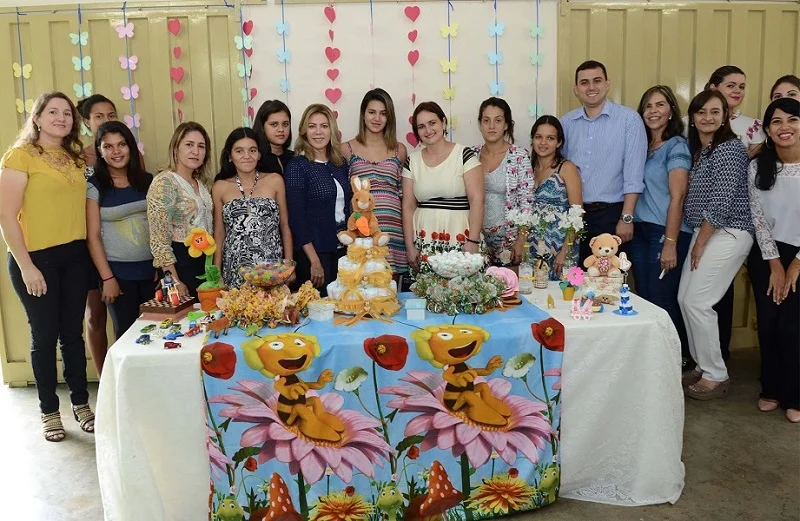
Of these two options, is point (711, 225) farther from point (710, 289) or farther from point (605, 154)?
point (605, 154)

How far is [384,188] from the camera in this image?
321 centimetres

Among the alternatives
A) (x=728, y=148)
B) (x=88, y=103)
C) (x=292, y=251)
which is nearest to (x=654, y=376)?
(x=728, y=148)

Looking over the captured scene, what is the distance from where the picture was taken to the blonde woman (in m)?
3.10

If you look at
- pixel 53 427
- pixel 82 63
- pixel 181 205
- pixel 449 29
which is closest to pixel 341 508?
pixel 181 205

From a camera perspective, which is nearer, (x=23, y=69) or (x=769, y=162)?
(x=769, y=162)

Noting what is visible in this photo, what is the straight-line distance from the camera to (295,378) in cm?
221

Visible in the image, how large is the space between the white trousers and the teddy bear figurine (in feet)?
2.96

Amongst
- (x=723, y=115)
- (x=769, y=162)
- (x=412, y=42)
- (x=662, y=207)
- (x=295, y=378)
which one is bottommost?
(x=295, y=378)

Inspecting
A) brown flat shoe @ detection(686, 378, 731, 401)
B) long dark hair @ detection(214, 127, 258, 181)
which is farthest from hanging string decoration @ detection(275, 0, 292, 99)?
brown flat shoe @ detection(686, 378, 731, 401)

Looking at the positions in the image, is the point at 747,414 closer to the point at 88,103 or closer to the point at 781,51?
the point at 781,51

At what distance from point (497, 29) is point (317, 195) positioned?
1645mm

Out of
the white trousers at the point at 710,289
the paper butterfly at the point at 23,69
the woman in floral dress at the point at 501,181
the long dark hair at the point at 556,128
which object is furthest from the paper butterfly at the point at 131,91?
the white trousers at the point at 710,289

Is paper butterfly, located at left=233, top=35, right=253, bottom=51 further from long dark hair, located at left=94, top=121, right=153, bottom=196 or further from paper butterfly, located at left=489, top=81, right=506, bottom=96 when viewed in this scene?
paper butterfly, located at left=489, top=81, right=506, bottom=96

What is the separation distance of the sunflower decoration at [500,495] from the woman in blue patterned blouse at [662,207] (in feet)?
5.46
